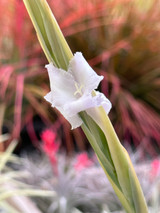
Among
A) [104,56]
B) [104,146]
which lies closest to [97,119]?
[104,146]

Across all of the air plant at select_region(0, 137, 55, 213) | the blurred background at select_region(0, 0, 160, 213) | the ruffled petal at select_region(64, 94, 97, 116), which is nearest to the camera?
the ruffled petal at select_region(64, 94, 97, 116)

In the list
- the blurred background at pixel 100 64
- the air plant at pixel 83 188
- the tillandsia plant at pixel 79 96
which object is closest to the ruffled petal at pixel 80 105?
the tillandsia plant at pixel 79 96

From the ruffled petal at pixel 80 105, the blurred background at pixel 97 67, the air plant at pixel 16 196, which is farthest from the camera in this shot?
the blurred background at pixel 97 67

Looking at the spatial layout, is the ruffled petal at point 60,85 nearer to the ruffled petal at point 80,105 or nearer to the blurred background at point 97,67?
the ruffled petal at point 80,105

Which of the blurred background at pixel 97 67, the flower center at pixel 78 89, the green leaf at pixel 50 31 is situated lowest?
the flower center at pixel 78 89

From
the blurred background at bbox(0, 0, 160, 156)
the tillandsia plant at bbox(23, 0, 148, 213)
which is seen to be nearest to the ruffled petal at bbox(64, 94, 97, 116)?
the tillandsia plant at bbox(23, 0, 148, 213)

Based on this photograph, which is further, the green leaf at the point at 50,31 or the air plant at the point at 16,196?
the air plant at the point at 16,196

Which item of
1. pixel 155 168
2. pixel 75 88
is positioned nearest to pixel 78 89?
pixel 75 88

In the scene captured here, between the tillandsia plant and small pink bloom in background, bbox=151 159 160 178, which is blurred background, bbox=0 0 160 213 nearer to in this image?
small pink bloom in background, bbox=151 159 160 178
